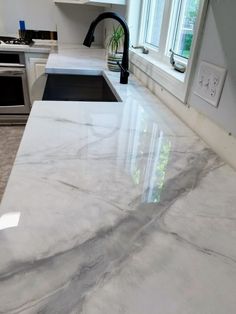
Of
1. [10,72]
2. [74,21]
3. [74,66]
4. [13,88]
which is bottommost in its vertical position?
[13,88]

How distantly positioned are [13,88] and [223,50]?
251cm

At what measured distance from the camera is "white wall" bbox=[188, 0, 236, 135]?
73 cm

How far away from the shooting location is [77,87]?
5.97 feet

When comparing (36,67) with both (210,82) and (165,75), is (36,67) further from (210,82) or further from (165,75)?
(210,82)

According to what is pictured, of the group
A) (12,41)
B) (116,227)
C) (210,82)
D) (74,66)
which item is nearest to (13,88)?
(12,41)

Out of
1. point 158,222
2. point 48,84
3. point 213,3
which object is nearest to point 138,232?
point 158,222

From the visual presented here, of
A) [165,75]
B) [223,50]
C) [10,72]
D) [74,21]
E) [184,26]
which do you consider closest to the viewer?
[223,50]

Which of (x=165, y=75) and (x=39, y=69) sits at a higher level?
(x=165, y=75)

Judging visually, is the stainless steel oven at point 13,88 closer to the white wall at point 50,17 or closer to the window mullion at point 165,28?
the white wall at point 50,17

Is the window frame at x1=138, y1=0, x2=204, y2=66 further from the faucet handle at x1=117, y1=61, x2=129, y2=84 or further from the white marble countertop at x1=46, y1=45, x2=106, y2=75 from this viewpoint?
the white marble countertop at x1=46, y1=45, x2=106, y2=75

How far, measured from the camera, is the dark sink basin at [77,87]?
1.75 meters

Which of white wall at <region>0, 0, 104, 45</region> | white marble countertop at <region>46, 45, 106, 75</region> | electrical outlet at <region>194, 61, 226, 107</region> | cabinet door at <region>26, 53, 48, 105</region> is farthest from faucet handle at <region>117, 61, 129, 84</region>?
white wall at <region>0, 0, 104, 45</region>

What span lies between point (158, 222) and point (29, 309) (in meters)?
0.26

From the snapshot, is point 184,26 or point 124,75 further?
point 124,75
